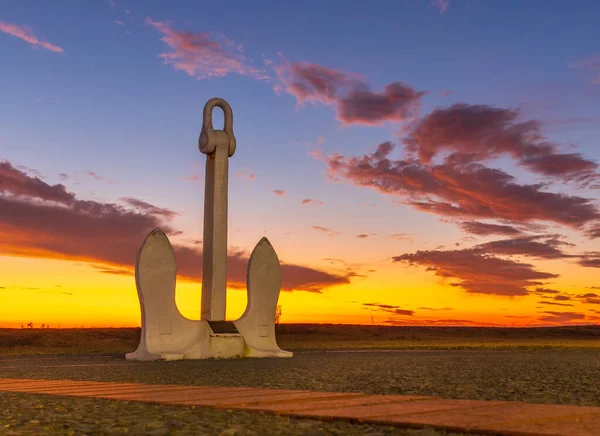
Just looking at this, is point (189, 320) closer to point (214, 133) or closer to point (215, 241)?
point (215, 241)

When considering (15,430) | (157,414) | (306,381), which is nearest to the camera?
(15,430)

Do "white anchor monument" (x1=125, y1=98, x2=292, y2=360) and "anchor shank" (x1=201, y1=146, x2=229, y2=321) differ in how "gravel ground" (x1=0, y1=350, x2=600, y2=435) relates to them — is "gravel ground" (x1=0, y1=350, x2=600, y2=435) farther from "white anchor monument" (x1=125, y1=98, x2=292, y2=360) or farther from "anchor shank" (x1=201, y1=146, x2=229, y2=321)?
"anchor shank" (x1=201, y1=146, x2=229, y2=321)

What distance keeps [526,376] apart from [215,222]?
9.73 m

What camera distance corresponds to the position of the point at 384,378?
793 cm

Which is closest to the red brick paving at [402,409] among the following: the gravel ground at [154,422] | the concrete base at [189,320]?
the gravel ground at [154,422]

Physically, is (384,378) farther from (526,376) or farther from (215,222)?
(215,222)

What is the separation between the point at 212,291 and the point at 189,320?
101 cm

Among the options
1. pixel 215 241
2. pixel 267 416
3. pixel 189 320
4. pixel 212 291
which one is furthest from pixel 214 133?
pixel 267 416

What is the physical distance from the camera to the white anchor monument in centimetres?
1512

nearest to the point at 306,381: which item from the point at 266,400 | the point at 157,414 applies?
the point at 266,400

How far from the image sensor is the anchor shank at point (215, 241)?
651 inches

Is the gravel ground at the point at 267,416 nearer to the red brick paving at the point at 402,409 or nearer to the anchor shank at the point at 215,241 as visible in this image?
the red brick paving at the point at 402,409

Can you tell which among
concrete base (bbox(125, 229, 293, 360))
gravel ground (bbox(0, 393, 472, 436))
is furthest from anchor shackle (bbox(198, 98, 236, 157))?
gravel ground (bbox(0, 393, 472, 436))

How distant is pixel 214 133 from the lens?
1703 cm
